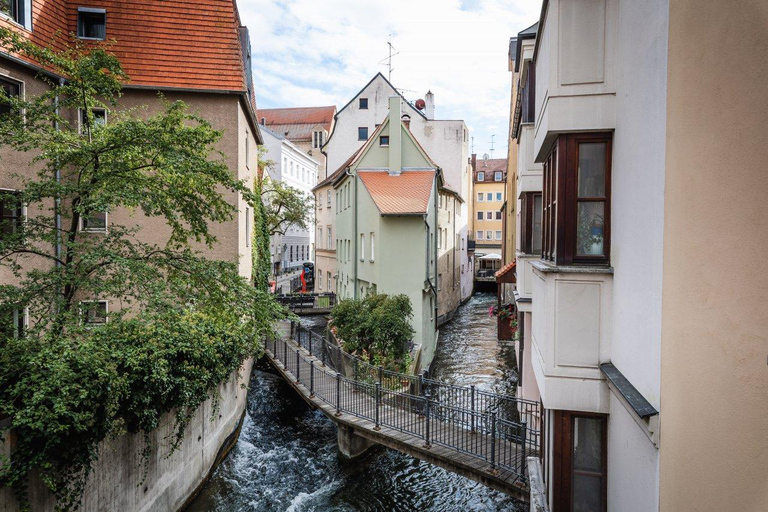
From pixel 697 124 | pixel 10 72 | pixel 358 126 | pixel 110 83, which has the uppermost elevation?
pixel 358 126

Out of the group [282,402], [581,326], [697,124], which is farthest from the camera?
[282,402]

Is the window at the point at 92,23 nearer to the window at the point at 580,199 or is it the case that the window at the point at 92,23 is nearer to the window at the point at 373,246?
the window at the point at 373,246

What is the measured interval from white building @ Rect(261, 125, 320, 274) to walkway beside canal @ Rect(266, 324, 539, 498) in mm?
32771

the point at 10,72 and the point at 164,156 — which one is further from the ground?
the point at 10,72

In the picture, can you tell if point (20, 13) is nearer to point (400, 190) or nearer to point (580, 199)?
point (580, 199)

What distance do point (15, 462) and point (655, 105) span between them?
810 centimetres

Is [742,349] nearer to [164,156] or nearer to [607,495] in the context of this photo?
[607,495]

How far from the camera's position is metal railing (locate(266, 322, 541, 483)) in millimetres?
10297

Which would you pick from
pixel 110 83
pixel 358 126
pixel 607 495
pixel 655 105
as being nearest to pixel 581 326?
pixel 607 495

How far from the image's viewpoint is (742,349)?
308cm

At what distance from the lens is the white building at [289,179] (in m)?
49.8

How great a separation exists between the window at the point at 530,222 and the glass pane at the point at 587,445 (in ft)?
16.4

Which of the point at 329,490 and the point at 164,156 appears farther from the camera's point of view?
the point at 329,490

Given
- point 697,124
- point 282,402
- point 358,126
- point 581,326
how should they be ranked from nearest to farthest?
1. point 697,124
2. point 581,326
3. point 282,402
4. point 358,126
